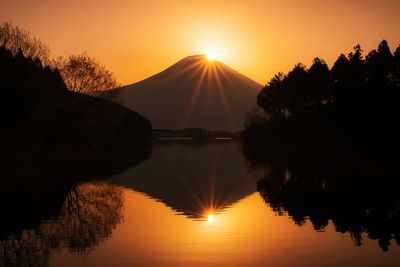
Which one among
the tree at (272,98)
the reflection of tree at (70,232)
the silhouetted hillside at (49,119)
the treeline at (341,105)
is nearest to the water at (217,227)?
the reflection of tree at (70,232)

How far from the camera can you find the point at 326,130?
73188 mm

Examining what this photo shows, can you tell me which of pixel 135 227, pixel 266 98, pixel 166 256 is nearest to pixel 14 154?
pixel 135 227

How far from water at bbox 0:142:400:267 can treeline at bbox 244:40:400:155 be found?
81.8 ft

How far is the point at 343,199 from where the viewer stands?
27891 mm

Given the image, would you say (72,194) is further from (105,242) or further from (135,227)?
(105,242)

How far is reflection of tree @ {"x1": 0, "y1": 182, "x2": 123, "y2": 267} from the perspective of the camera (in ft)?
52.5

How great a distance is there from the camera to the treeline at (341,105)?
58969 millimetres

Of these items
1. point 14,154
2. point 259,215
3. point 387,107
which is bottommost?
point 259,215

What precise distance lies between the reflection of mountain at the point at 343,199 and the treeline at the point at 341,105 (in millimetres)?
15476

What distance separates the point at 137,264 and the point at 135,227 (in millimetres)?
6424

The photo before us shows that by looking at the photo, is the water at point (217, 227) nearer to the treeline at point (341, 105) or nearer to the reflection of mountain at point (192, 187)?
the reflection of mountain at point (192, 187)

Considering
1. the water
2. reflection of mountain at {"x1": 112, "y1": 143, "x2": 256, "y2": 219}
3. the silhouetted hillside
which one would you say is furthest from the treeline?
the silhouetted hillside

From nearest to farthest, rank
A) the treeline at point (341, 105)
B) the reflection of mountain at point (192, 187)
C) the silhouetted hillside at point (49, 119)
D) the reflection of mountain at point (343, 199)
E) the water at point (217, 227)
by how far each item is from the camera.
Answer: the water at point (217, 227)
the reflection of mountain at point (343, 199)
the reflection of mountain at point (192, 187)
the silhouetted hillside at point (49, 119)
the treeline at point (341, 105)

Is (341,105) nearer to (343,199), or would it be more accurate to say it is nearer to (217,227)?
(343,199)
